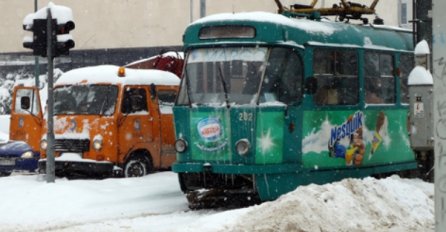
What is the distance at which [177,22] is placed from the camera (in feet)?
162

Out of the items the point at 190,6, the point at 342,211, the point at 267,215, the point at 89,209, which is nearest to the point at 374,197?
the point at 342,211

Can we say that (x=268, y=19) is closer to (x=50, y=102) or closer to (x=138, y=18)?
(x=50, y=102)

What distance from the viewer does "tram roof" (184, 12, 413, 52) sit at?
13.4 metres

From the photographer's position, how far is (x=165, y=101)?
60.8 feet

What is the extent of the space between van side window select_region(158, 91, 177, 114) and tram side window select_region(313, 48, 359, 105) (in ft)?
16.1

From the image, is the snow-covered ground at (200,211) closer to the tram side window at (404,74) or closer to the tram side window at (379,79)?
the tram side window at (379,79)

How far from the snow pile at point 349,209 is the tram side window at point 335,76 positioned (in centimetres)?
188

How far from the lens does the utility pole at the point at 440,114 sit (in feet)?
20.6

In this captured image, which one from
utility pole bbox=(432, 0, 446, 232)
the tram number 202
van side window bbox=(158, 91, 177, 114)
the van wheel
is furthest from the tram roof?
utility pole bbox=(432, 0, 446, 232)

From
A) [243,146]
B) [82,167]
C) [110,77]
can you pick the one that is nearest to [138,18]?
[110,77]

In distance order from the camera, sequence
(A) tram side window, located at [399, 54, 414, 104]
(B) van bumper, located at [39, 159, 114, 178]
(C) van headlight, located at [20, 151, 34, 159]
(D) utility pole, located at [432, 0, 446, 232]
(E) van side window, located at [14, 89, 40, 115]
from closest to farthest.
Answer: (D) utility pole, located at [432, 0, 446, 232], (A) tram side window, located at [399, 54, 414, 104], (B) van bumper, located at [39, 159, 114, 178], (E) van side window, located at [14, 89, 40, 115], (C) van headlight, located at [20, 151, 34, 159]

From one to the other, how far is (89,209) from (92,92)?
4.69m

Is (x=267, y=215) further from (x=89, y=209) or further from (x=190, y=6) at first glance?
(x=190, y=6)

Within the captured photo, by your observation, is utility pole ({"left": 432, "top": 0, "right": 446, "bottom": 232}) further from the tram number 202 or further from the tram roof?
the tram roof
